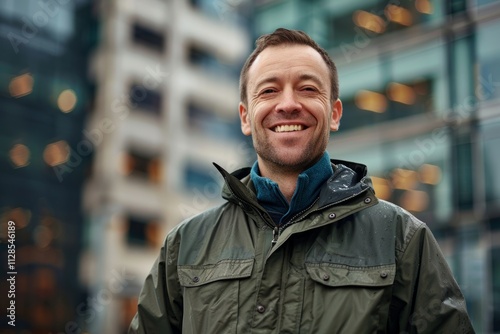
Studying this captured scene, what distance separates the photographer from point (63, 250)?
96.8 ft

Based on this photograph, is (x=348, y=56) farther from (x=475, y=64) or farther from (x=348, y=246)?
(x=348, y=246)

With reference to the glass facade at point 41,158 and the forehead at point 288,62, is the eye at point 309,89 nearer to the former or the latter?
the forehead at point 288,62

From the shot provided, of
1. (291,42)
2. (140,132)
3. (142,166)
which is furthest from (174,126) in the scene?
(291,42)

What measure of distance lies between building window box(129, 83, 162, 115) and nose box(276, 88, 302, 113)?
32728mm

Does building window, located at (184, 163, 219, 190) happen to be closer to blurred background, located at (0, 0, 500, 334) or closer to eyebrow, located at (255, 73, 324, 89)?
blurred background, located at (0, 0, 500, 334)

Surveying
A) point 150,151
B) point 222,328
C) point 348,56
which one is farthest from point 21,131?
point 222,328

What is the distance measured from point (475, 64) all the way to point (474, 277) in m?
4.20

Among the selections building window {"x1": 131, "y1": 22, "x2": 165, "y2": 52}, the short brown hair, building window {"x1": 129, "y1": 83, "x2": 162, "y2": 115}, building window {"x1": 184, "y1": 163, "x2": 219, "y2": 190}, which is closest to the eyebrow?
the short brown hair

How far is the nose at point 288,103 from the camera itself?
2.88m

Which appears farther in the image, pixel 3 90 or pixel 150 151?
pixel 150 151

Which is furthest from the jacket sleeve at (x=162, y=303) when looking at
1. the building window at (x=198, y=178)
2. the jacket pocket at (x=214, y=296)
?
the building window at (x=198, y=178)

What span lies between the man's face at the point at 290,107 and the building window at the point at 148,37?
32.2 metres

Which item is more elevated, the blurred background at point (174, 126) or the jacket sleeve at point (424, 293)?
the blurred background at point (174, 126)

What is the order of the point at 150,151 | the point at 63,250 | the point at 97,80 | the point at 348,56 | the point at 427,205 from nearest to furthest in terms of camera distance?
the point at 427,205 → the point at 348,56 → the point at 63,250 → the point at 97,80 → the point at 150,151
